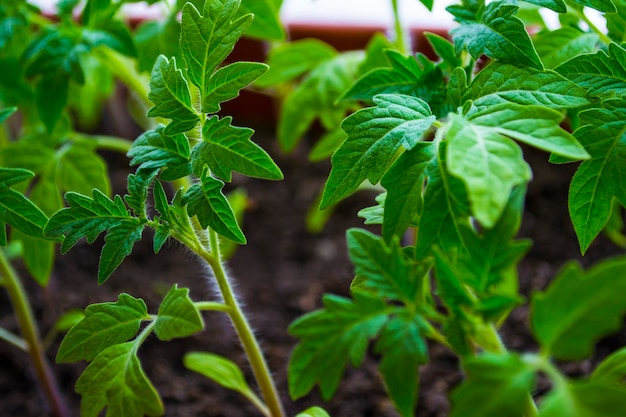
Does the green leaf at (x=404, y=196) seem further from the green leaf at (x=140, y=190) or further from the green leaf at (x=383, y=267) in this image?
the green leaf at (x=140, y=190)

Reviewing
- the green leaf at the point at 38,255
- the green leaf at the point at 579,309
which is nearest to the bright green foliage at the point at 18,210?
the green leaf at the point at 38,255

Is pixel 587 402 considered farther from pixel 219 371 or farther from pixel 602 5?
pixel 219 371

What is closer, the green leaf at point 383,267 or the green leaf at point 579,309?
the green leaf at point 579,309

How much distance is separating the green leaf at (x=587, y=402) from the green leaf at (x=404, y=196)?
182 mm

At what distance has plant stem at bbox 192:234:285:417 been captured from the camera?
65 cm

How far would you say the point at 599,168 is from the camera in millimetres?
611

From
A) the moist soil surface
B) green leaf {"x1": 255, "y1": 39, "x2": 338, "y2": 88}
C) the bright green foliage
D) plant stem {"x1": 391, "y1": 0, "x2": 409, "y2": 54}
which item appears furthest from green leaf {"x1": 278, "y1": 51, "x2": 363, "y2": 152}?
the bright green foliage

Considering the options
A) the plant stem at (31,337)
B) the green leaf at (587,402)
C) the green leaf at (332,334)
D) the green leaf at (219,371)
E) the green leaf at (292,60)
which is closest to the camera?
the green leaf at (587,402)

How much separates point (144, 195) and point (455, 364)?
689mm

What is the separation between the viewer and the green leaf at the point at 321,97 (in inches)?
40.3

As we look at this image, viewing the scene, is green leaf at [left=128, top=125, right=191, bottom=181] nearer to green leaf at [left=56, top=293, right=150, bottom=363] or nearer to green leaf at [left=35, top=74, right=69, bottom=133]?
green leaf at [left=56, top=293, right=150, bottom=363]

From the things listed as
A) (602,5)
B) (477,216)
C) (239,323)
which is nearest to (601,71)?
(602,5)

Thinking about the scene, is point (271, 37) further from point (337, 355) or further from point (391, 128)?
point (337, 355)

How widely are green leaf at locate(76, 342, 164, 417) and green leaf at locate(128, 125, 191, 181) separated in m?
0.16
